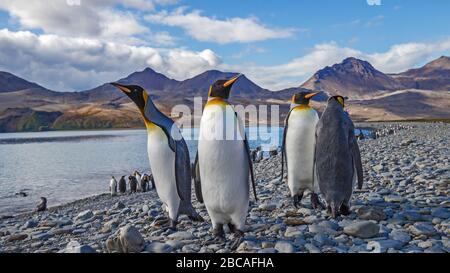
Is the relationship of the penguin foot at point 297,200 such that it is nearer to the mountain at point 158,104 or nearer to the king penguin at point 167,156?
the king penguin at point 167,156

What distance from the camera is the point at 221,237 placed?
3.28m

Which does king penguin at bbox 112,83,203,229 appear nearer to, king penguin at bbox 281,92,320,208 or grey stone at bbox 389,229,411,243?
king penguin at bbox 281,92,320,208

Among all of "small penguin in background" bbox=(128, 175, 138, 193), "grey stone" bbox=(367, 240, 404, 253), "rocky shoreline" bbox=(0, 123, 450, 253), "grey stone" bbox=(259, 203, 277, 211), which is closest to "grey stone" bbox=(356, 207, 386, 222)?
"rocky shoreline" bbox=(0, 123, 450, 253)

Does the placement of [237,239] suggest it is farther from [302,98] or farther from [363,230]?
[302,98]

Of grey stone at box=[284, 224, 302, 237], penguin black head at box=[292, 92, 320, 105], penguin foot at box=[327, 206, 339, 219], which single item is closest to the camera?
grey stone at box=[284, 224, 302, 237]

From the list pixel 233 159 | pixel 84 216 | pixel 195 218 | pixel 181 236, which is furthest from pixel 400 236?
pixel 84 216

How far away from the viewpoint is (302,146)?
4.27 metres

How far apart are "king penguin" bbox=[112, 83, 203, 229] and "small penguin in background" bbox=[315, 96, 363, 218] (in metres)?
1.39

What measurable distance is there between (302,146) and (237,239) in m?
1.59

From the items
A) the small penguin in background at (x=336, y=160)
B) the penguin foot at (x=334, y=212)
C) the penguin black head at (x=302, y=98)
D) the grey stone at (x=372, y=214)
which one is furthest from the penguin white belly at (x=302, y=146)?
the grey stone at (x=372, y=214)

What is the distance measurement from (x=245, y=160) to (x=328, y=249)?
97 cm

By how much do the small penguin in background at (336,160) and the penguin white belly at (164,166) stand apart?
150cm

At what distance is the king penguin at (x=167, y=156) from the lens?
3.81 m

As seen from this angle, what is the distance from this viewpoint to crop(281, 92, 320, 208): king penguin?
4.25 metres
